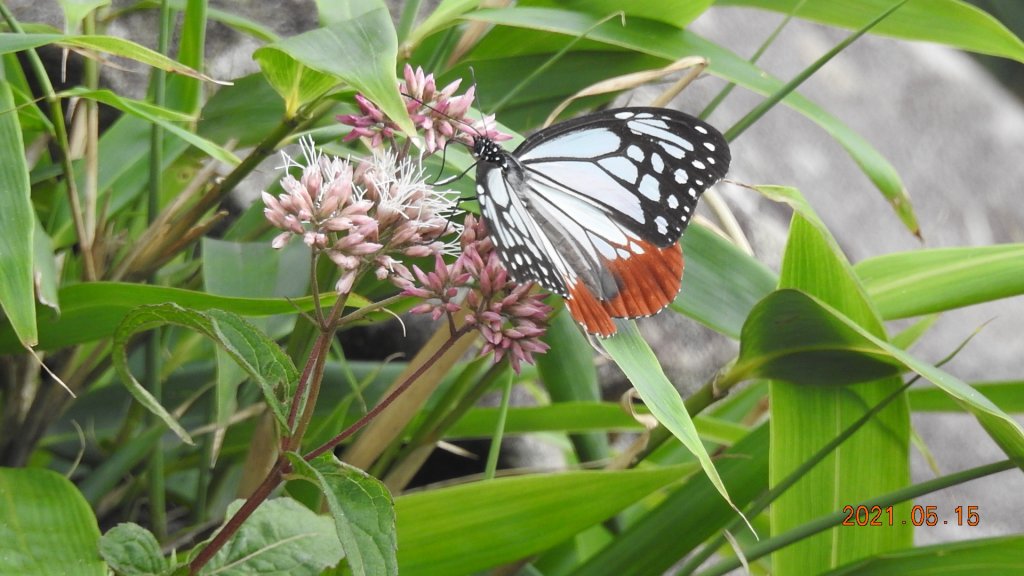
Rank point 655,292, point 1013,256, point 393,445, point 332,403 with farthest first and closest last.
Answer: point 332,403 → point 393,445 → point 1013,256 → point 655,292

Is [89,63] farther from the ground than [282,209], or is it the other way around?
[89,63]

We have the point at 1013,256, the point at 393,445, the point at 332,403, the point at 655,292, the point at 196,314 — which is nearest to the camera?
the point at 196,314

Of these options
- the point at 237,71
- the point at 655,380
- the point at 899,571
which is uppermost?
the point at 237,71

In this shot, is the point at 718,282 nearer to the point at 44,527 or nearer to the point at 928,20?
the point at 928,20

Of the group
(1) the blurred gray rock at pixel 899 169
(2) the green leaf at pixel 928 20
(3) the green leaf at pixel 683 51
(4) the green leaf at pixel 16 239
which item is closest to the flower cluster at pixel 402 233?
(4) the green leaf at pixel 16 239

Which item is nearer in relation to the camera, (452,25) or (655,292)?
(655,292)

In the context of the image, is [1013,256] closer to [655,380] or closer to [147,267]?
[655,380]

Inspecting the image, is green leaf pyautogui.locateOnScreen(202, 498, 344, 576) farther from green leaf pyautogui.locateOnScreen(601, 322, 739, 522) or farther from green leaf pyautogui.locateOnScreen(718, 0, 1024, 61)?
green leaf pyautogui.locateOnScreen(718, 0, 1024, 61)

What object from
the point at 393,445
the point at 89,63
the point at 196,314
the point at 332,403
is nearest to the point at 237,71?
the point at 89,63
